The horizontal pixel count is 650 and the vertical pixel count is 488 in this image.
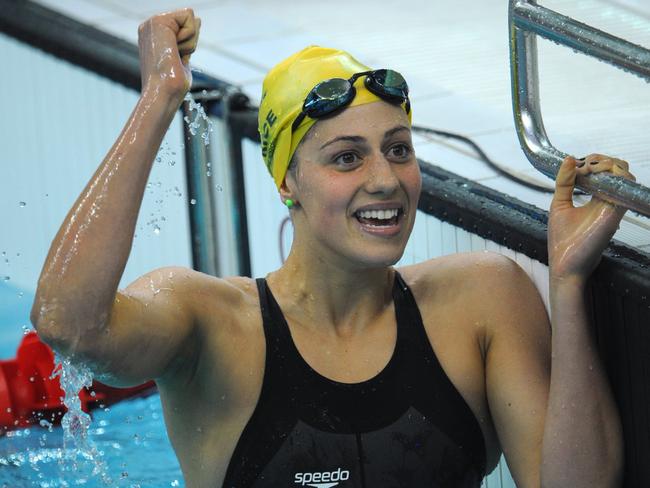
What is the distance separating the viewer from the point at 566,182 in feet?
7.95

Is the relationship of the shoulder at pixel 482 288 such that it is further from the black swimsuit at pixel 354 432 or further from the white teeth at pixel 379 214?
the white teeth at pixel 379 214

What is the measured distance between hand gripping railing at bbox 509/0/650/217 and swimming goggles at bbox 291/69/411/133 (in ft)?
0.82

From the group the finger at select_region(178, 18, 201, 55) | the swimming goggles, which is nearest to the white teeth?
the swimming goggles

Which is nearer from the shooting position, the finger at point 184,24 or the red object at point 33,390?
the finger at point 184,24

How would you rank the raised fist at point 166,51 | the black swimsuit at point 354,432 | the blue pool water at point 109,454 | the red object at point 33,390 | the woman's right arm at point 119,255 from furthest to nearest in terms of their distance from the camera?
the red object at point 33,390 → the blue pool water at point 109,454 → the black swimsuit at point 354,432 → the raised fist at point 166,51 → the woman's right arm at point 119,255

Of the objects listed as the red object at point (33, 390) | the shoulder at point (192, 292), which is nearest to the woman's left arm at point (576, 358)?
the shoulder at point (192, 292)

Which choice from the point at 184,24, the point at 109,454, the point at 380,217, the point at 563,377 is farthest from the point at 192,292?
the point at 109,454

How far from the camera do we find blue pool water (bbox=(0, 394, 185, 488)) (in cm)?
421

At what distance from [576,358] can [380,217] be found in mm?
439

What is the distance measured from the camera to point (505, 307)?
8.65 ft

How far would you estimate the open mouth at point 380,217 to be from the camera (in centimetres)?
248

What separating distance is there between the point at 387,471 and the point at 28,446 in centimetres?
222

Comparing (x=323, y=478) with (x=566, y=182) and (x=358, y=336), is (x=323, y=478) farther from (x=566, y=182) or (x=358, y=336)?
(x=566, y=182)

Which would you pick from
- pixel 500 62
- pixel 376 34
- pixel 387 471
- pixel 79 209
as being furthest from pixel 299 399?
pixel 376 34
